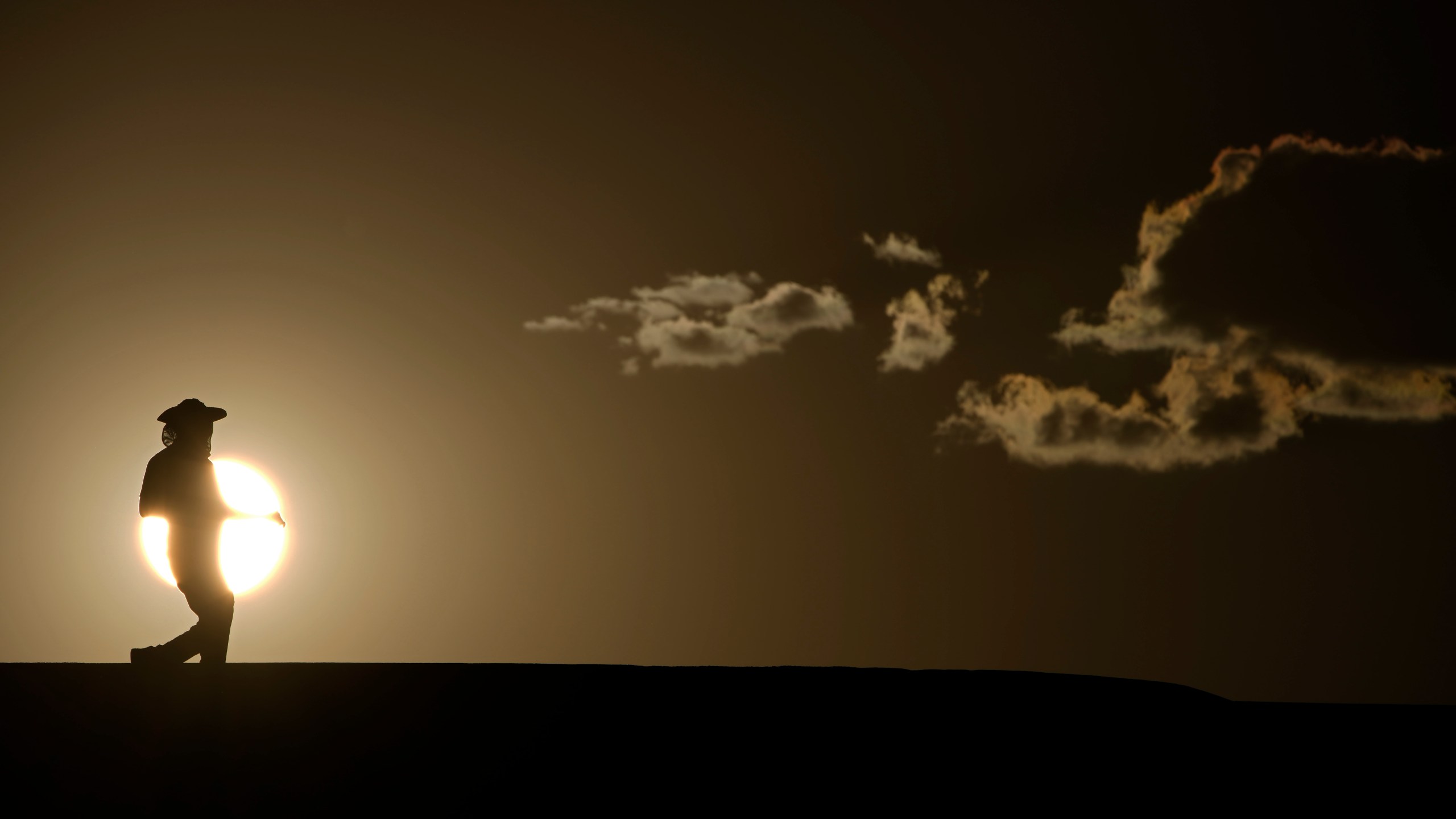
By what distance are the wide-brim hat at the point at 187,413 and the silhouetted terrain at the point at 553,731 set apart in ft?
6.52

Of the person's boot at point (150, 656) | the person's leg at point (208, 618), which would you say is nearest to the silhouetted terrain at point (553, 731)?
the person's boot at point (150, 656)

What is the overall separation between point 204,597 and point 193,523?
21.9 inches

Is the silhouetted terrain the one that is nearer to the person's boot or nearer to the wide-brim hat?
the person's boot

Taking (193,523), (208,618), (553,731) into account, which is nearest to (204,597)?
(208,618)

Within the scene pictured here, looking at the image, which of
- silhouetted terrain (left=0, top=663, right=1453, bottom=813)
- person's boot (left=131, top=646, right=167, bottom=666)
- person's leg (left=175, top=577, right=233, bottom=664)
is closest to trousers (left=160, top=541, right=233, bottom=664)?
person's leg (left=175, top=577, right=233, bottom=664)

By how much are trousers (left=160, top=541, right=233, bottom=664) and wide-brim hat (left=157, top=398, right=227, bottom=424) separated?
941 millimetres

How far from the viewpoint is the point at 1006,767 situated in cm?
600

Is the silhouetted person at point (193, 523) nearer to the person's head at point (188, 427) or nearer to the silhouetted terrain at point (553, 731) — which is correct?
the person's head at point (188, 427)

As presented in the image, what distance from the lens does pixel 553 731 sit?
6066mm

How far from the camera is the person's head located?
7805 mm

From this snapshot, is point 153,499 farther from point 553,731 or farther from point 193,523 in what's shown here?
point 553,731

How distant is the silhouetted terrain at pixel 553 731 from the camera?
559 cm

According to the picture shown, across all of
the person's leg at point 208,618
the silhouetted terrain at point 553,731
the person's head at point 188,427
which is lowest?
the silhouetted terrain at point 553,731

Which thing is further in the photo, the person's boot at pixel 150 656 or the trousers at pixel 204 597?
the trousers at pixel 204 597
